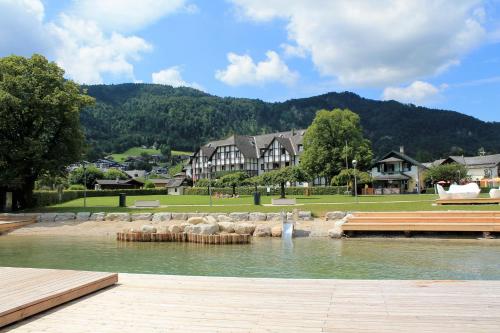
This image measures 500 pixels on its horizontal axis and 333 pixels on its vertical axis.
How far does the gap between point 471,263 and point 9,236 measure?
25984 millimetres

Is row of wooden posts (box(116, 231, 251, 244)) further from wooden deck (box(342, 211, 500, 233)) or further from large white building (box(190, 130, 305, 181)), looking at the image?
large white building (box(190, 130, 305, 181))

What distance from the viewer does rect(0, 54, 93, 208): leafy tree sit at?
34344 mm

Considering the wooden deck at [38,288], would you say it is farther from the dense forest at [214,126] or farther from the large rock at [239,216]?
the dense forest at [214,126]

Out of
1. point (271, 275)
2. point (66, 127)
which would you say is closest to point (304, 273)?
point (271, 275)

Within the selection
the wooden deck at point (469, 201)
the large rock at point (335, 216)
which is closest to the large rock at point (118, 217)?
the large rock at point (335, 216)

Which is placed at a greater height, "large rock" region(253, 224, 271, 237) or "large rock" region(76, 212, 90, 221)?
"large rock" region(76, 212, 90, 221)

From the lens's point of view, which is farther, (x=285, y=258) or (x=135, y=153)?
(x=135, y=153)

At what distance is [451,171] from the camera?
69.2 metres

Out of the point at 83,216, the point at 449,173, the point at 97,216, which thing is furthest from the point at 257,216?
the point at 449,173

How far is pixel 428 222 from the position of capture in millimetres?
21828

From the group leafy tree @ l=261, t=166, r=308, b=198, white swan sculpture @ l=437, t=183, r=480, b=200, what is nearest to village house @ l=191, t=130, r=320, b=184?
leafy tree @ l=261, t=166, r=308, b=198

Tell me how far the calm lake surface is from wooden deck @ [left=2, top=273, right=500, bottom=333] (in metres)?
4.48

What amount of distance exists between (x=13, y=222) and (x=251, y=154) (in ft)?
231

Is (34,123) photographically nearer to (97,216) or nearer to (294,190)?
(97,216)
